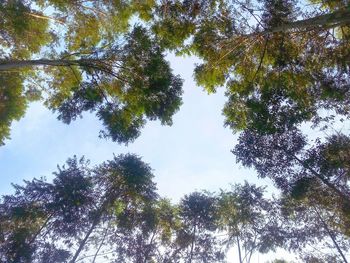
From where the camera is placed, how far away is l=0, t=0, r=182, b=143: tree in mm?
13156

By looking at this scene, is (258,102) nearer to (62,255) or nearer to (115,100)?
(115,100)

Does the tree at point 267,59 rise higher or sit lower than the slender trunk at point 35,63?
higher

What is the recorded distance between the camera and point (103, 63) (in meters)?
13.4

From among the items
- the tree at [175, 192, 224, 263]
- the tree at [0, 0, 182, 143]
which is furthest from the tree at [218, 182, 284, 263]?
the tree at [0, 0, 182, 143]

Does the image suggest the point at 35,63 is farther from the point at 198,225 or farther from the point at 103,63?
the point at 198,225

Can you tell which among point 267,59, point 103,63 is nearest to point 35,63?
point 103,63

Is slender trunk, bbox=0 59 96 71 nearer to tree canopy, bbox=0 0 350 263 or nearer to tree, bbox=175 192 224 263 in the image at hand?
tree canopy, bbox=0 0 350 263

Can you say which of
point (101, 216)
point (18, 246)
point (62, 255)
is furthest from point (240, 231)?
point (18, 246)

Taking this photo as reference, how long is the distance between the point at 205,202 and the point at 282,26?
21.4m

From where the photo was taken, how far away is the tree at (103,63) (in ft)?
43.2

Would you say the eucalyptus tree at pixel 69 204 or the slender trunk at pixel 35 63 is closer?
the slender trunk at pixel 35 63

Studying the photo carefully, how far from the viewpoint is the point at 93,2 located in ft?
49.0

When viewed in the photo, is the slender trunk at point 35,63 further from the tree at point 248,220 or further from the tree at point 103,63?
the tree at point 248,220

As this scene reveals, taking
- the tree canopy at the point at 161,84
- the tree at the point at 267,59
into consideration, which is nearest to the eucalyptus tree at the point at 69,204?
the tree canopy at the point at 161,84
